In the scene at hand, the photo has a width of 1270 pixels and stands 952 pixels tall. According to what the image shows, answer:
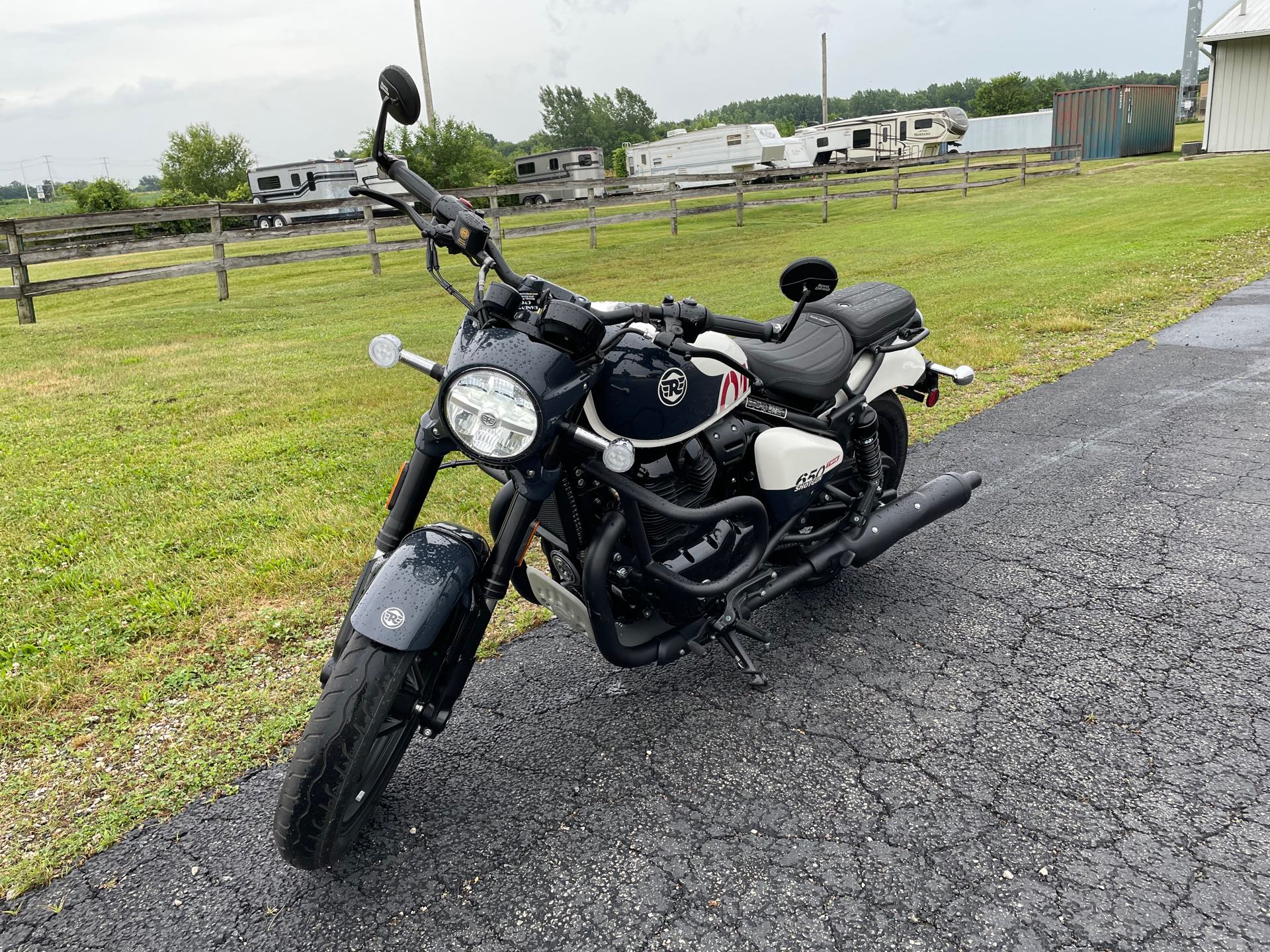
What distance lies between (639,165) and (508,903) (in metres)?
44.2

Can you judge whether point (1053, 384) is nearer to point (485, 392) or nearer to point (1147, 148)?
point (485, 392)

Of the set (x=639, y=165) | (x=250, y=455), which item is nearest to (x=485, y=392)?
(x=250, y=455)

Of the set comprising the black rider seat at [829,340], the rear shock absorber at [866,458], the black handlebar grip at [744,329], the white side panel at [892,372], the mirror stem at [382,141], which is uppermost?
the mirror stem at [382,141]

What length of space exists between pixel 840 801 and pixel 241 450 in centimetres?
543

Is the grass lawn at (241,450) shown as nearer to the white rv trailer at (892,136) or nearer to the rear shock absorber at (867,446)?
the rear shock absorber at (867,446)

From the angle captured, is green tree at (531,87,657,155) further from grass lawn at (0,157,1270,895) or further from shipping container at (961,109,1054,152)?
grass lawn at (0,157,1270,895)

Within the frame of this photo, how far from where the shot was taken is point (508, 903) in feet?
7.79

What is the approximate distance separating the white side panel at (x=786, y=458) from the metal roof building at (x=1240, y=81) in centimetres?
3423

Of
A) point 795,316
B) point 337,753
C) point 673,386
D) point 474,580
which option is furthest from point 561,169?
point 337,753

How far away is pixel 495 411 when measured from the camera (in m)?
2.29

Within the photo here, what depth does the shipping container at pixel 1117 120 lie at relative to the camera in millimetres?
36625

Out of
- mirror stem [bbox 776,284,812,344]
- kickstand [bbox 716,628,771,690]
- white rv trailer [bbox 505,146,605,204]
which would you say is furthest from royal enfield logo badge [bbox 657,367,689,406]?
white rv trailer [bbox 505,146,605,204]

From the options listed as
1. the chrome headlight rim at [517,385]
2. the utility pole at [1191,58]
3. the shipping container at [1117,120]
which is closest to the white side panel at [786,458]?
the chrome headlight rim at [517,385]

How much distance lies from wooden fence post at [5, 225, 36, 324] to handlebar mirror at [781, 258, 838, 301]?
1459 centimetres
